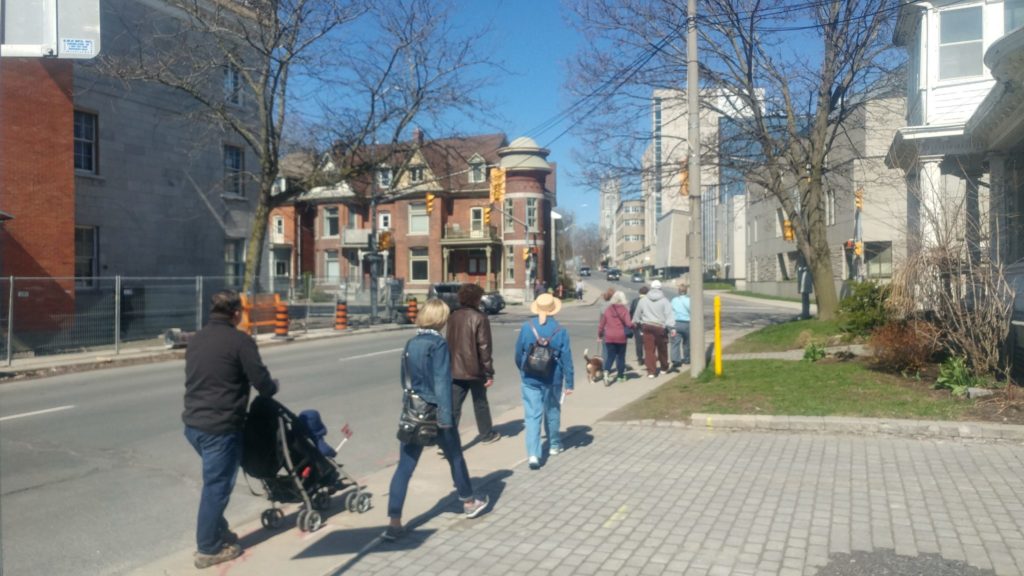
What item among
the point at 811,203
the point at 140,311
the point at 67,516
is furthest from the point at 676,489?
the point at 140,311

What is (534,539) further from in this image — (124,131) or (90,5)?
(124,131)

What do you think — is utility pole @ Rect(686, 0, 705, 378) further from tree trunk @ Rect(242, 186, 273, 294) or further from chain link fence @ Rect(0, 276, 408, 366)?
tree trunk @ Rect(242, 186, 273, 294)

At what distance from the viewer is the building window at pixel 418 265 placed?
57844 mm

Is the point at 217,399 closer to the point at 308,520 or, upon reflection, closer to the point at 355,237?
the point at 308,520

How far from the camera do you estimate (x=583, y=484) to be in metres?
7.46

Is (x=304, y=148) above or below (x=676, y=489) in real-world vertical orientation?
above

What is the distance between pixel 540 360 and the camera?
311 inches

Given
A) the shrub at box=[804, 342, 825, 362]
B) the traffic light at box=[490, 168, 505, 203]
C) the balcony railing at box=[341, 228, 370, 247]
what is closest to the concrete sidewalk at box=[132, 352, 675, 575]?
the shrub at box=[804, 342, 825, 362]

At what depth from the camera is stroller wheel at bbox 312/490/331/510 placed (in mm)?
6469

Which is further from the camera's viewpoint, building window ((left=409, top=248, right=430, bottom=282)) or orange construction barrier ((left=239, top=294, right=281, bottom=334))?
building window ((left=409, top=248, right=430, bottom=282))

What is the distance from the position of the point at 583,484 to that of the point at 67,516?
4409 millimetres

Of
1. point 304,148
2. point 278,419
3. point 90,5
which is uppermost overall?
point 304,148

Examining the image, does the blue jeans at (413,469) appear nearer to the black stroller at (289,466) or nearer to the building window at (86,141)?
the black stroller at (289,466)

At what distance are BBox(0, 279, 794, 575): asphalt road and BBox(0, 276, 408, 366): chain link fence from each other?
114 inches
